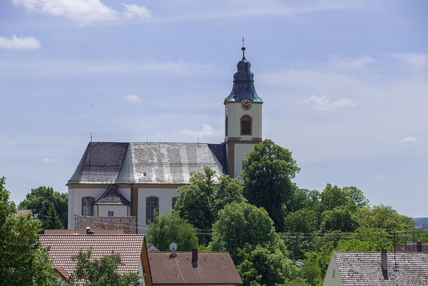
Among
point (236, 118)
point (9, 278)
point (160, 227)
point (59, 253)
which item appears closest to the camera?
point (9, 278)

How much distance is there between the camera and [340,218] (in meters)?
94.0

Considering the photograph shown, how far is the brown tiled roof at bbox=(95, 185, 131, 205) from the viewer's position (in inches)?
3442

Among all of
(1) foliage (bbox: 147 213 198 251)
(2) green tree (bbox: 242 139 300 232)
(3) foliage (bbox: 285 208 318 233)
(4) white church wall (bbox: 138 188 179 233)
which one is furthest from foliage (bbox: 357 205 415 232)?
(1) foliage (bbox: 147 213 198 251)

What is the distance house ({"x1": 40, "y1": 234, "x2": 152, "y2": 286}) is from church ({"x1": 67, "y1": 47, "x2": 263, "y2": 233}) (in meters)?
57.1

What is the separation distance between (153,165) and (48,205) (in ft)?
119

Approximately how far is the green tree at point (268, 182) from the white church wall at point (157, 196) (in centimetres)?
633

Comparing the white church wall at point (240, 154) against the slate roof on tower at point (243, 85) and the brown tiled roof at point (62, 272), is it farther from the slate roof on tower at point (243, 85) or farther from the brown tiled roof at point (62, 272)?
the brown tiled roof at point (62, 272)

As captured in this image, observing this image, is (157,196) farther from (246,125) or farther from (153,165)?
(246,125)

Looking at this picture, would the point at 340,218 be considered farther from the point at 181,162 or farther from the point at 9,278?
the point at 9,278

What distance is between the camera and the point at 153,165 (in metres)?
91.2

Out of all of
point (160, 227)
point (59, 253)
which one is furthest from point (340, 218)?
point (59, 253)

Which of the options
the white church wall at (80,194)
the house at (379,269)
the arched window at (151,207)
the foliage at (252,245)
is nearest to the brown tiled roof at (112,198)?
the white church wall at (80,194)

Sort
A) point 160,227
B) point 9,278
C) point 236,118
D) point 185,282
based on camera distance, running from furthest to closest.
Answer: point 236,118 → point 160,227 → point 185,282 → point 9,278

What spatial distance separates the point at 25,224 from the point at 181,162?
6893 cm
